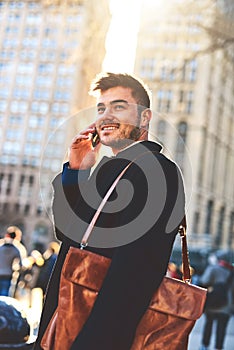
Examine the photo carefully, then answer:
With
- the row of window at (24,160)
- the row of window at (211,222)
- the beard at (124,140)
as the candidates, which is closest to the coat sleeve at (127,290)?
the beard at (124,140)

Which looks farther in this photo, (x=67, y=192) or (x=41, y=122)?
(x=41, y=122)

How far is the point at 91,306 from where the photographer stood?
194cm

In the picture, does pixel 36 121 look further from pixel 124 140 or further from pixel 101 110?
pixel 124 140

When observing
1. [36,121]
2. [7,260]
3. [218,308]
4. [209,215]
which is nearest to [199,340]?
[218,308]

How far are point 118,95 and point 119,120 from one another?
0.37ft

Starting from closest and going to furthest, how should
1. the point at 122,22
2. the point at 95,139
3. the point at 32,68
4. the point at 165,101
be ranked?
the point at 95,139 < the point at 122,22 < the point at 165,101 < the point at 32,68

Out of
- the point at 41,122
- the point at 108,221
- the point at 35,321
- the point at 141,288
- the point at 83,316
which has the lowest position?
the point at 35,321

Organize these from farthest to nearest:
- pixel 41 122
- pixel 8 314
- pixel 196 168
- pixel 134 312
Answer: pixel 41 122 < pixel 196 168 < pixel 8 314 < pixel 134 312

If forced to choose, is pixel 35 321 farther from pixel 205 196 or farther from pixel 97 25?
pixel 205 196

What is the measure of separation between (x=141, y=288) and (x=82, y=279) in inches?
7.7

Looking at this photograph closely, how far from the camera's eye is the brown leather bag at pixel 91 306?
1.94 meters

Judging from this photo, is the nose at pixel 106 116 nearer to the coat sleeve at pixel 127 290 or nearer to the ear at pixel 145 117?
the ear at pixel 145 117

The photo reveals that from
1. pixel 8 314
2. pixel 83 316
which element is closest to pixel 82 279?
pixel 83 316

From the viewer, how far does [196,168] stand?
257ft
